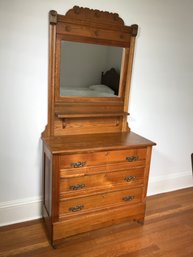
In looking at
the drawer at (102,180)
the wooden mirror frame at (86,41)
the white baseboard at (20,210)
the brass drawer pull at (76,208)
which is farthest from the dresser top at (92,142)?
the white baseboard at (20,210)

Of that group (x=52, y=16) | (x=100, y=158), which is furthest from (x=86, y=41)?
(x=100, y=158)

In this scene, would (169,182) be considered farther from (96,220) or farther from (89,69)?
(89,69)

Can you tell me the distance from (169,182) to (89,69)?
1.79 meters

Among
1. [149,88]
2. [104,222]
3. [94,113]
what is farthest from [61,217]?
[149,88]

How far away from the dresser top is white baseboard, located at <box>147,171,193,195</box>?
89 cm

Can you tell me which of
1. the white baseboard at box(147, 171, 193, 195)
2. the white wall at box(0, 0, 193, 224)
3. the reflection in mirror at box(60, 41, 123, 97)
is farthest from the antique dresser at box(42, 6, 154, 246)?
the white baseboard at box(147, 171, 193, 195)

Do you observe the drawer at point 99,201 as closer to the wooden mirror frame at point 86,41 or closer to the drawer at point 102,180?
the drawer at point 102,180

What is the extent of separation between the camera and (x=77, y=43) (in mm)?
2037

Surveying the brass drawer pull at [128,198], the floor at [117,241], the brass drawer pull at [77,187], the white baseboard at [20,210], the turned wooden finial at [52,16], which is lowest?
the floor at [117,241]

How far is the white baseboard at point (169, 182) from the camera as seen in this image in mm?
2863

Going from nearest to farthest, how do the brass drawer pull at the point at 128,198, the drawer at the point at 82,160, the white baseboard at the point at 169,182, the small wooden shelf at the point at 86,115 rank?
the drawer at the point at 82,160, the small wooden shelf at the point at 86,115, the brass drawer pull at the point at 128,198, the white baseboard at the point at 169,182

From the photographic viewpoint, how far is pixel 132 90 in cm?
242

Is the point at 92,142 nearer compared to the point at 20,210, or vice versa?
the point at 92,142

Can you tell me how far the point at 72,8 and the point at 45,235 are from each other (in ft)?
6.44
